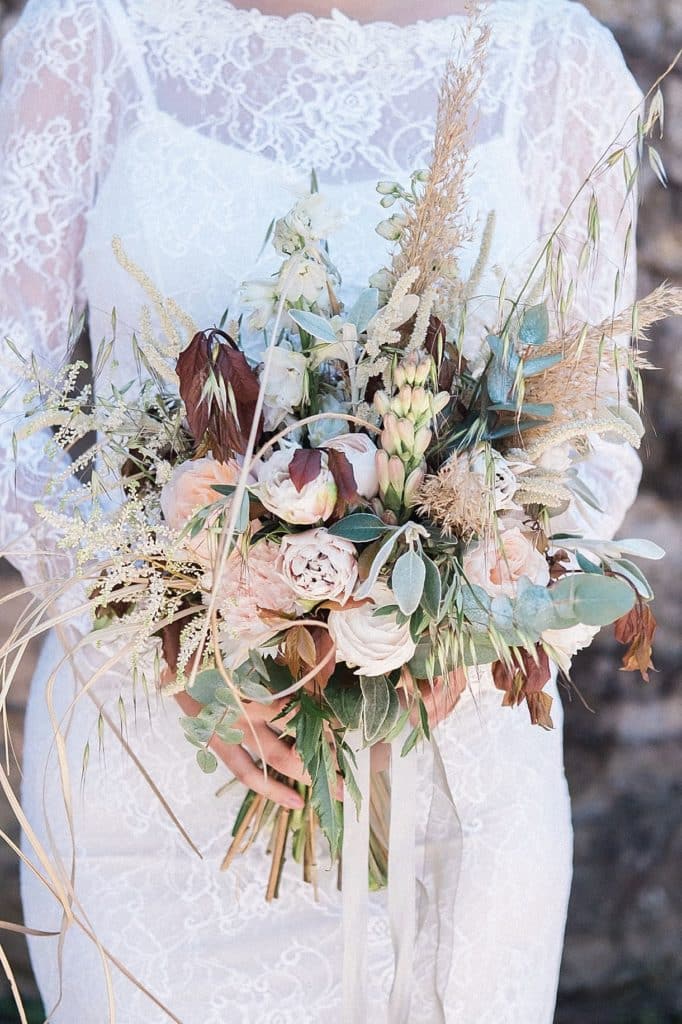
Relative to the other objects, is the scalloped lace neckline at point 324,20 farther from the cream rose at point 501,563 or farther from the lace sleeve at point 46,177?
the cream rose at point 501,563

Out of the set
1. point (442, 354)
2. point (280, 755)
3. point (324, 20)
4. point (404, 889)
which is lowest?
point (404, 889)

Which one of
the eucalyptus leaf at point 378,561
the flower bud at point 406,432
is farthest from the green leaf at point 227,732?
the flower bud at point 406,432

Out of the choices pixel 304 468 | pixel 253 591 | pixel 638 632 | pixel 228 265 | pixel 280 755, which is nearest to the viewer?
pixel 304 468

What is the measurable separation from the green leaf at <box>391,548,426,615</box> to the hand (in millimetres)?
283

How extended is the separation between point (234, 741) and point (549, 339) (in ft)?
1.60

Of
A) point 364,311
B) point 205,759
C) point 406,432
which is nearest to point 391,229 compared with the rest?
point 364,311

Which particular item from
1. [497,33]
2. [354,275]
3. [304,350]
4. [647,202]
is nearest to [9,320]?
[354,275]

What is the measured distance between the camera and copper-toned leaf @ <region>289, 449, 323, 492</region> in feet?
2.70

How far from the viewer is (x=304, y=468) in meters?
0.83

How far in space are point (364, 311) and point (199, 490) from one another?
0.68 ft

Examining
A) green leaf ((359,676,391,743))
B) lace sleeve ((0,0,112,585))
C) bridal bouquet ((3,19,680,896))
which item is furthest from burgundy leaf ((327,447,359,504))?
lace sleeve ((0,0,112,585))

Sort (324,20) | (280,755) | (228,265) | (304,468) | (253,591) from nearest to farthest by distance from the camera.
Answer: (304,468) → (253,591) → (280,755) → (228,265) → (324,20)

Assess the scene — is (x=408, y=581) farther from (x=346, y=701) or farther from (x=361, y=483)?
(x=346, y=701)

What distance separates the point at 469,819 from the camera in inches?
51.8
